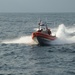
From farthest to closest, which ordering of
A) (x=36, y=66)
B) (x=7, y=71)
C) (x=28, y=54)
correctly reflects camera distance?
(x=28, y=54), (x=36, y=66), (x=7, y=71)

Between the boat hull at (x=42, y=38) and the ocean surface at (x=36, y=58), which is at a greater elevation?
the boat hull at (x=42, y=38)

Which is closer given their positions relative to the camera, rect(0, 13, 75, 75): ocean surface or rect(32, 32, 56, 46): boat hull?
rect(0, 13, 75, 75): ocean surface

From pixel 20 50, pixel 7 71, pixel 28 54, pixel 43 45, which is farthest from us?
pixel 43 45

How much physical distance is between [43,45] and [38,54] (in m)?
5.84

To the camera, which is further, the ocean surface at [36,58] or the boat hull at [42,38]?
the boat hull at [42,38]

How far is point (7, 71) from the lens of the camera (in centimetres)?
2473

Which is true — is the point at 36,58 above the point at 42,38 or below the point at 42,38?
below

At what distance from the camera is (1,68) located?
2569 centimetres

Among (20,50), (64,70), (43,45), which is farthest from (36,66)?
(43,45)

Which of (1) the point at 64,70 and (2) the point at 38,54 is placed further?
(2) the point at 38,54

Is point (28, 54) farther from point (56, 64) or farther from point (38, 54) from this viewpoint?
point (56, 64)

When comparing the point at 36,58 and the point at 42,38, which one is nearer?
the point at 36,58

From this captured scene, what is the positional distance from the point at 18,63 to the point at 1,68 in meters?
2.53

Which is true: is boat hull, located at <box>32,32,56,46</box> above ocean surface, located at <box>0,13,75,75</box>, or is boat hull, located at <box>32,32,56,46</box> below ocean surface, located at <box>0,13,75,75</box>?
above
